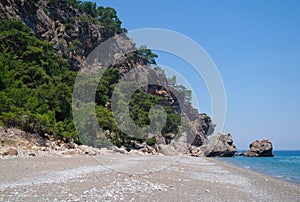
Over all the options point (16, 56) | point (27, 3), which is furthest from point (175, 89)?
point (16, 56)

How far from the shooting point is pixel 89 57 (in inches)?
2448

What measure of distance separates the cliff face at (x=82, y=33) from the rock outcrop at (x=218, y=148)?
8.91ft

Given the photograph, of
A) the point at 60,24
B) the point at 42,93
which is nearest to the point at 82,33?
the point at 60,24

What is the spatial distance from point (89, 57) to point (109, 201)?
57829 millimetres

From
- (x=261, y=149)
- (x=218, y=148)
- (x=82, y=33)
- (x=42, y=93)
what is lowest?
(x=218, y=148)

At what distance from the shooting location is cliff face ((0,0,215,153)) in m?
50.5

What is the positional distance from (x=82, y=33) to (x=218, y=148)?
148 feet

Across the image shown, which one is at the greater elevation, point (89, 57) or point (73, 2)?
point (73, 2)

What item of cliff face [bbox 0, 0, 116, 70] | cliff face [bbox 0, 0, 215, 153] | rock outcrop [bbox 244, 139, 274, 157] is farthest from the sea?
cliff face [bbox 0, 0, 116, 70]

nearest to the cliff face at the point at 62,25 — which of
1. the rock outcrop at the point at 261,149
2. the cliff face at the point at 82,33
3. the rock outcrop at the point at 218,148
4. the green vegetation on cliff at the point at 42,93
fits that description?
the cliff face at the point at 82,33

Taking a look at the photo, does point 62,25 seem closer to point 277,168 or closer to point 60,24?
point 60,24

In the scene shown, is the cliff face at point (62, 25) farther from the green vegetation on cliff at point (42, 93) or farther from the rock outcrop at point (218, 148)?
the rock outcrop at point (218, 148)

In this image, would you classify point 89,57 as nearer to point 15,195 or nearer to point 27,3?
point 27,3

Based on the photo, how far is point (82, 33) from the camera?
207ft
